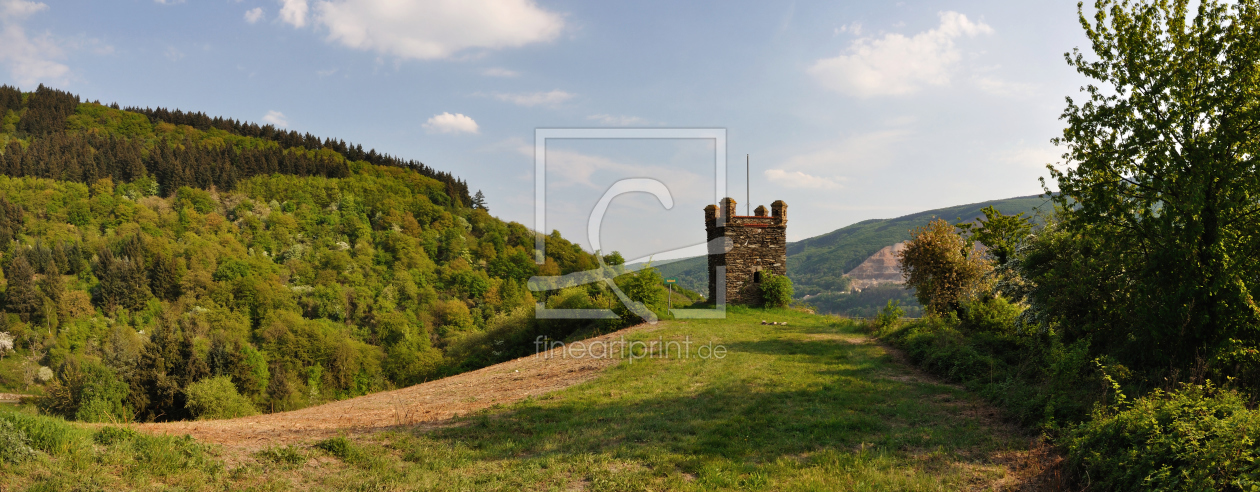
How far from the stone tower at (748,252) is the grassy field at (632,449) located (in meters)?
16.6

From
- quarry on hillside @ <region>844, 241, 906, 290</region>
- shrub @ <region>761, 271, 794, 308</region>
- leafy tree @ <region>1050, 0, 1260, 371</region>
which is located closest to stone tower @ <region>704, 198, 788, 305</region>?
shrub @ <region>761, 271, 794, 308</region>

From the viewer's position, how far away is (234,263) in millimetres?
75062

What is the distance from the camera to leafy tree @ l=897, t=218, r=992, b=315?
624 inches

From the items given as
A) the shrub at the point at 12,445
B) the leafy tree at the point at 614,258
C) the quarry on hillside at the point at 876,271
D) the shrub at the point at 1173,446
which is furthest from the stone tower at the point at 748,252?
the quarry on hillside at the point at 876,271

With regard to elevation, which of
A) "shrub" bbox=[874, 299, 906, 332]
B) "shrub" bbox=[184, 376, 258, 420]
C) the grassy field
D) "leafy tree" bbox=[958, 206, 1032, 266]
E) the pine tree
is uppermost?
"leafy tree" bbox=[958, 206, 1032, 266]

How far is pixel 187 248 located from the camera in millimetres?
77312

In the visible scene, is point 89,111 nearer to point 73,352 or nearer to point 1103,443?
point 73,352

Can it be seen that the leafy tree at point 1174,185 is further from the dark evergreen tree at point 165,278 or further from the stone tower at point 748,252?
the dark evergreen tree at point 165,278

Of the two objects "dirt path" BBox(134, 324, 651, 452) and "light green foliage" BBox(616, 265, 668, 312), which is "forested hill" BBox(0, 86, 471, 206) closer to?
"light green foliage" BBox(616, 265, 668, 312)

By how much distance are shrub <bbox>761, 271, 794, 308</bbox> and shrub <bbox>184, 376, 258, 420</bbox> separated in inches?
955

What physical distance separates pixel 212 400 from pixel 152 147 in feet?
358

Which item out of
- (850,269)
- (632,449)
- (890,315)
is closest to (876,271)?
(850,269)

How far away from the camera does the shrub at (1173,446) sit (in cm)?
385

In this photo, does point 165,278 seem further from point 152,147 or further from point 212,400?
point 212,400
